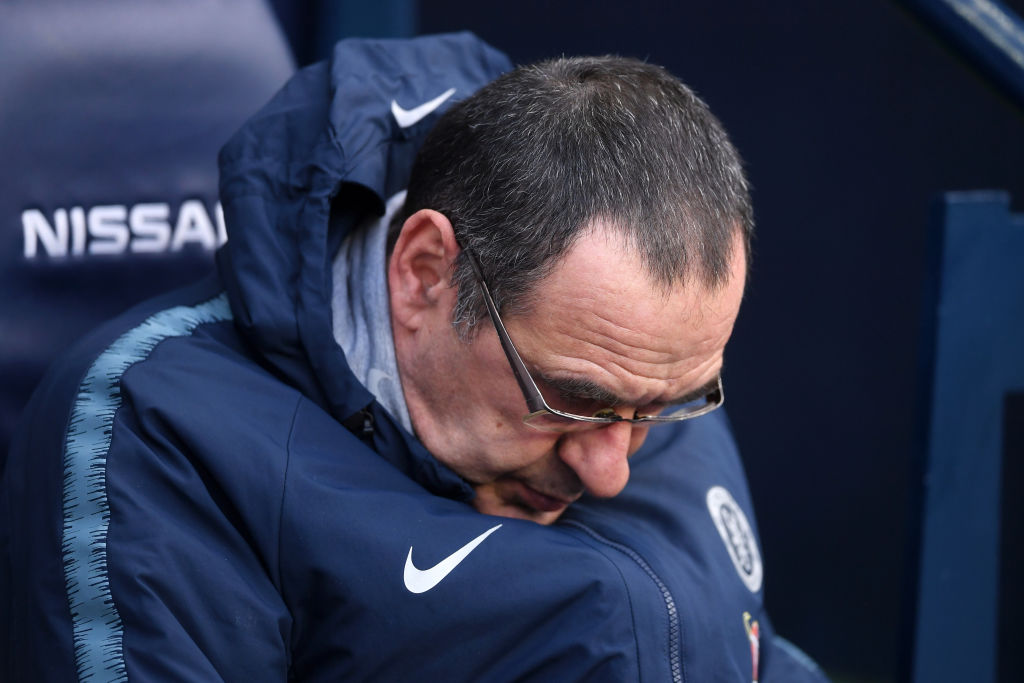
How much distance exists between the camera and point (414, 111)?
1.42 m

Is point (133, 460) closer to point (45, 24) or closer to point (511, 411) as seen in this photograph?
point (511, 411)

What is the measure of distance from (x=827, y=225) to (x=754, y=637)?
1.27m

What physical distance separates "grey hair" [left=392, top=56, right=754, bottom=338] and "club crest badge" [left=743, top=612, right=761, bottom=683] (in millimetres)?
456

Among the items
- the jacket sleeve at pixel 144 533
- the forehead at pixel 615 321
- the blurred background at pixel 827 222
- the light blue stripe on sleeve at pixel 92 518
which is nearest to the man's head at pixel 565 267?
the forehead at pixel 615 321

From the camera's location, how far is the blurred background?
2365mm

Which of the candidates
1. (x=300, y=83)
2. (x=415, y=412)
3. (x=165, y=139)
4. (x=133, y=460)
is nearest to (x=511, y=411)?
(x=415, y=412)

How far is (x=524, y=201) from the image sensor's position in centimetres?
114

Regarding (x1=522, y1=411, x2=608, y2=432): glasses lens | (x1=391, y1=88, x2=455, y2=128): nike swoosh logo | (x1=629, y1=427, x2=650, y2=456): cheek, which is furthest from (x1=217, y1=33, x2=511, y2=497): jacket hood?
(x1=629, y1=427, x2=650, y2=456): cheek

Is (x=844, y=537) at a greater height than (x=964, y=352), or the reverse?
(x=964, y=352)

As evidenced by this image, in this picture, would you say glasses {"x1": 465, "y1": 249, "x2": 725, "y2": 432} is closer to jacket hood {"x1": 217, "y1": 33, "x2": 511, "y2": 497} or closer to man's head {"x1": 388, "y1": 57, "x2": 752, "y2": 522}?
man's head {"x1": 388, "y1": 57, "x2": 752, "y2": 522}

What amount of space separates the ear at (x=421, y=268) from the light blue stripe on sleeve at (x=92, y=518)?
0.28 m

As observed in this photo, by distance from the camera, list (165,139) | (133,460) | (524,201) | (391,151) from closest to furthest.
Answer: (133,460), (524,201), (391,151), (165,139)

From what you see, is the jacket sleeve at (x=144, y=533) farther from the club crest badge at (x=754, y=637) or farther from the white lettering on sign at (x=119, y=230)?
the club crest badge at (x=754, y=637)

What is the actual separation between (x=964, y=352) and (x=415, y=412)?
82cm
